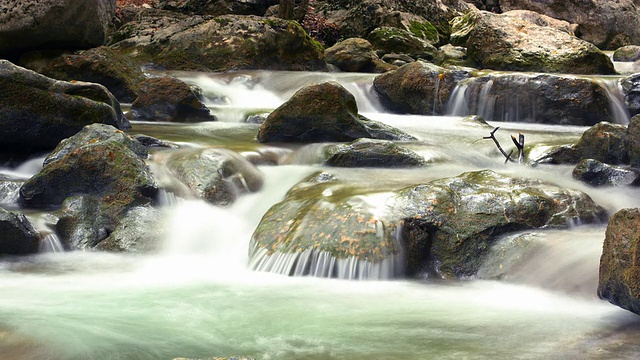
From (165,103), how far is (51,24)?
3042 mm

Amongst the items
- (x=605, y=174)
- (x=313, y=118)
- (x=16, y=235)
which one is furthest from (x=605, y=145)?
(x=16, y=235)

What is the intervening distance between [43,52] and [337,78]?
5.69 meters

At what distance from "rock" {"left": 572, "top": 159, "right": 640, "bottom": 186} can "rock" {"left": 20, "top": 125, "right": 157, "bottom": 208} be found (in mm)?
4373

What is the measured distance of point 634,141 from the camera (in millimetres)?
7438

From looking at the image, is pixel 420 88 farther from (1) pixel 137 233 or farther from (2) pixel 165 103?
(1) pixel 137 233

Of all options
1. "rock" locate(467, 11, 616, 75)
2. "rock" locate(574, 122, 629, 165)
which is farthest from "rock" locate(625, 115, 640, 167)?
"rock" locate(467, 11, 616, 75)

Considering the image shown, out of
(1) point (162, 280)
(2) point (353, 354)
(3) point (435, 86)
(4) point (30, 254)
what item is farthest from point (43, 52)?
(2) point (353, 354)

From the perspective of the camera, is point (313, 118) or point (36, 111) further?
point (313, 118)

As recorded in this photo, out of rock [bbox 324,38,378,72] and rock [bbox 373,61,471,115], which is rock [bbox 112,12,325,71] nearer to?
rock [bbox 324,38,378,72]

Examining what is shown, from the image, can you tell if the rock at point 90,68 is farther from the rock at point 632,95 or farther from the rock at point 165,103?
the rock at point 632,95

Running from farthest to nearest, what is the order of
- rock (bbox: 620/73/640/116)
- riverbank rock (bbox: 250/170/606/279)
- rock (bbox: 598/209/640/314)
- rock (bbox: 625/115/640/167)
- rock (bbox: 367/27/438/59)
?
rock (bbox: 367/27/438/59)
rock (bbox: 620/73/640/116)
rock (bbox: 625/115/640/167)
riverbank rock (bbox: 250/170/606/279)
rock (bbox: 598/209/640/314)

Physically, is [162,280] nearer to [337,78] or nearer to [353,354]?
[353,354]

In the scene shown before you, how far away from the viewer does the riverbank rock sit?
17.1 feet

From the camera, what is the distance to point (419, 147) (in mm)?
8508
